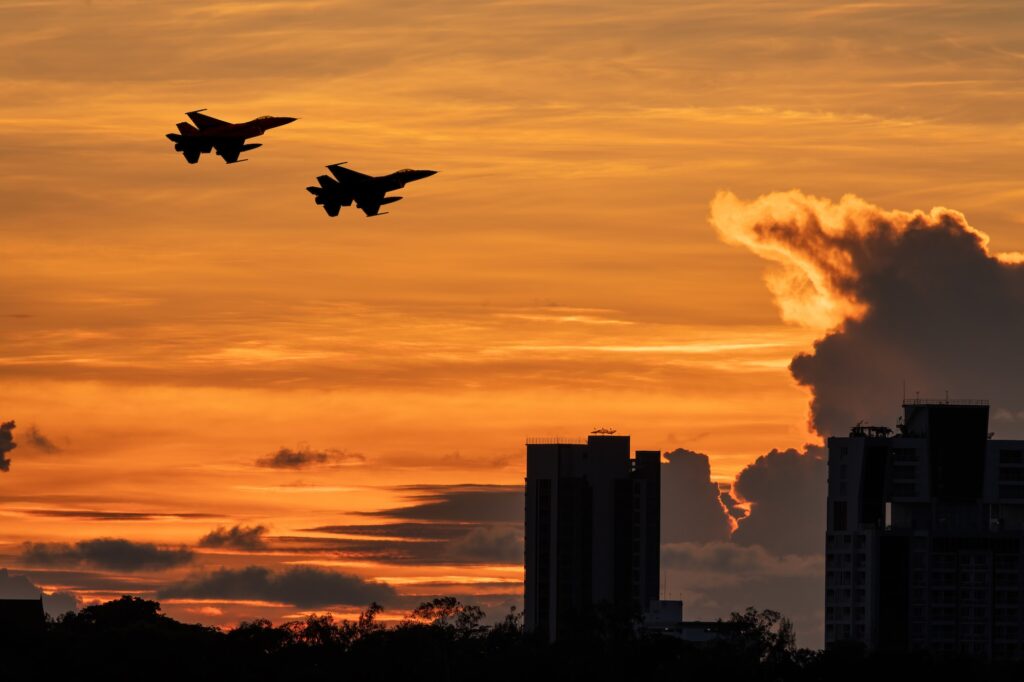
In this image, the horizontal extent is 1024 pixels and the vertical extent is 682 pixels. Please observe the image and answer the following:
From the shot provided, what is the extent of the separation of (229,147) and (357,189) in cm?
742

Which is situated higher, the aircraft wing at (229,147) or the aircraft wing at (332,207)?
the aircraft wing at (229,147)

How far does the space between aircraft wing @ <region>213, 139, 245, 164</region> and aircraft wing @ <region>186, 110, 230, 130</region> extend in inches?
40.5

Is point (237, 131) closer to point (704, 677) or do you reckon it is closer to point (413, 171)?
point (413, 171)

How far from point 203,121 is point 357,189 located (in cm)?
895

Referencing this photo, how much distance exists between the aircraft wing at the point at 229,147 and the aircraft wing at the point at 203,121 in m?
1.03

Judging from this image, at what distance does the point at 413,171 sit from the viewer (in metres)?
122

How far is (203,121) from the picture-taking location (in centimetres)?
11856

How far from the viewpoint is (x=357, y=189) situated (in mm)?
120250

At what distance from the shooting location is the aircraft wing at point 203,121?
11794 centimetres

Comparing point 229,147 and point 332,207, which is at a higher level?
point 229,147

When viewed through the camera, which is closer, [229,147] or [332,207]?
[229,147]

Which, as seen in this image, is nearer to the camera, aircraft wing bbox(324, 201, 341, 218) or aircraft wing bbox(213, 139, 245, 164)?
aircraft wing bbox(213, 139, 245, 164)

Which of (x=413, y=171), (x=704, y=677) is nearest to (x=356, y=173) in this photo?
(x=413, y=171)

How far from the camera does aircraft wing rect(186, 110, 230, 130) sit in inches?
4643
